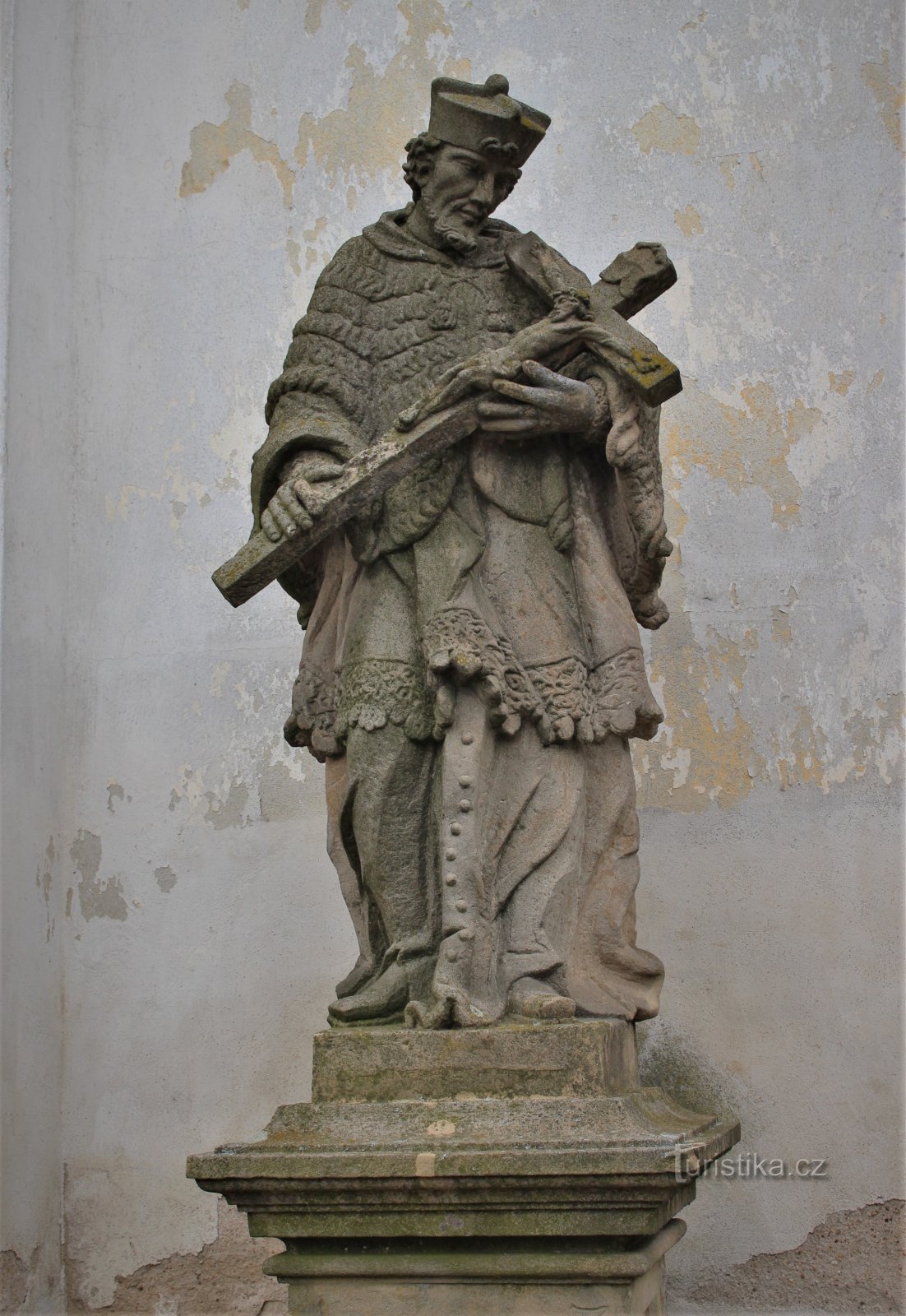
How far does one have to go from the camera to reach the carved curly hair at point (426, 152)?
4473 mm

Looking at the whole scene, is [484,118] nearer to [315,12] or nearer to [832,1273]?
[315,12]

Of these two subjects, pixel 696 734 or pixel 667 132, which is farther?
pixel 667 132

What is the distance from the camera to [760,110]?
639 centimetres

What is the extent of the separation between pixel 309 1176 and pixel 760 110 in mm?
4229

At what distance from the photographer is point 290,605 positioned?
6.39 meters

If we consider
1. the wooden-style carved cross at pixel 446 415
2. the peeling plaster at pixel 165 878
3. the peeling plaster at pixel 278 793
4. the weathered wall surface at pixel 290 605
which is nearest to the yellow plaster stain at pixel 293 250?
the weathered wall surface at pixel 290 605

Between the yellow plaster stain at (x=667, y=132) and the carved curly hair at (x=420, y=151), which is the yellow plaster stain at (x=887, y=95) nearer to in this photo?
the yellow plaster stain at (x=667, y=132)

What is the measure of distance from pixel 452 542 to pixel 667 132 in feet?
9.03

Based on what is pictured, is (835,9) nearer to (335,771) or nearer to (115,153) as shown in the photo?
(115,153)

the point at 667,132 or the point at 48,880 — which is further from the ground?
the point at 667,132

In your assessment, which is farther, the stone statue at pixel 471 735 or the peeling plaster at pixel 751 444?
the peeling plaster at pixel 751 444

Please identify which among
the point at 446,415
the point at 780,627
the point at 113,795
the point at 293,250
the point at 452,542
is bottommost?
the point at 113,795

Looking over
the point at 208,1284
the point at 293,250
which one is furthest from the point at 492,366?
the point at 208,1284

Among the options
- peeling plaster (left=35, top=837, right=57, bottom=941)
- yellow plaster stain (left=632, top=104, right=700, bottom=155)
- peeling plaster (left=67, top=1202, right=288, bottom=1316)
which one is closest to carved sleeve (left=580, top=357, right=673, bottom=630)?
yellow plaster stain (left=632, top=104, right=700, bottom=155)
